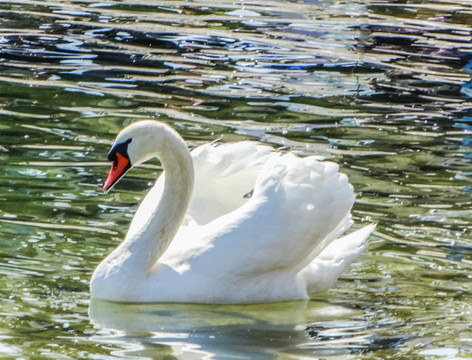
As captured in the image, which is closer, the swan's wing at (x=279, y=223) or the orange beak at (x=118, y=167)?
the swan's wing at (x=279, y=223)

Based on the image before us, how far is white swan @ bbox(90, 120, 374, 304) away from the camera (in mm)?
6586

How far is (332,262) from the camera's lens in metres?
7.11

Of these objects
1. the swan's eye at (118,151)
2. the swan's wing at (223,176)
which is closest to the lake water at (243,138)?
the swan's wing at (223,176)

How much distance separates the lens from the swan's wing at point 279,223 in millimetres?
6566

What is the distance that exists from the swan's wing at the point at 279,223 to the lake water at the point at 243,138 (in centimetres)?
28

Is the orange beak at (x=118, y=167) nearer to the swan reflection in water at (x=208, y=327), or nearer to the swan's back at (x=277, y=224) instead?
the swan's back at (x=277, y=224)

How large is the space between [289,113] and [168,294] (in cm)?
503

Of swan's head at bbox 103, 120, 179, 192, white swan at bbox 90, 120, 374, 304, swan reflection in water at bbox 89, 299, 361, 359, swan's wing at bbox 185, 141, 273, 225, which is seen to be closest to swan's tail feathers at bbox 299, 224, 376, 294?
white swan at bbox 90, 120, 374, 304

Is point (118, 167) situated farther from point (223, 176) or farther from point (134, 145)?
point (223, 176)

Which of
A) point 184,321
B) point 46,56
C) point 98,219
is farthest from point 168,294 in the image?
point 46,56

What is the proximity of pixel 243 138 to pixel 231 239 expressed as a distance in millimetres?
3783

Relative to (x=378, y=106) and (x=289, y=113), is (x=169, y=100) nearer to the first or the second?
(x=289, y=113)

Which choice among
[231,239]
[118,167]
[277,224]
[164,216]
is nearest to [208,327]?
[231,239]

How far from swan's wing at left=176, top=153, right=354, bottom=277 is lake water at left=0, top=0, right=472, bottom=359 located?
0.28 metres
